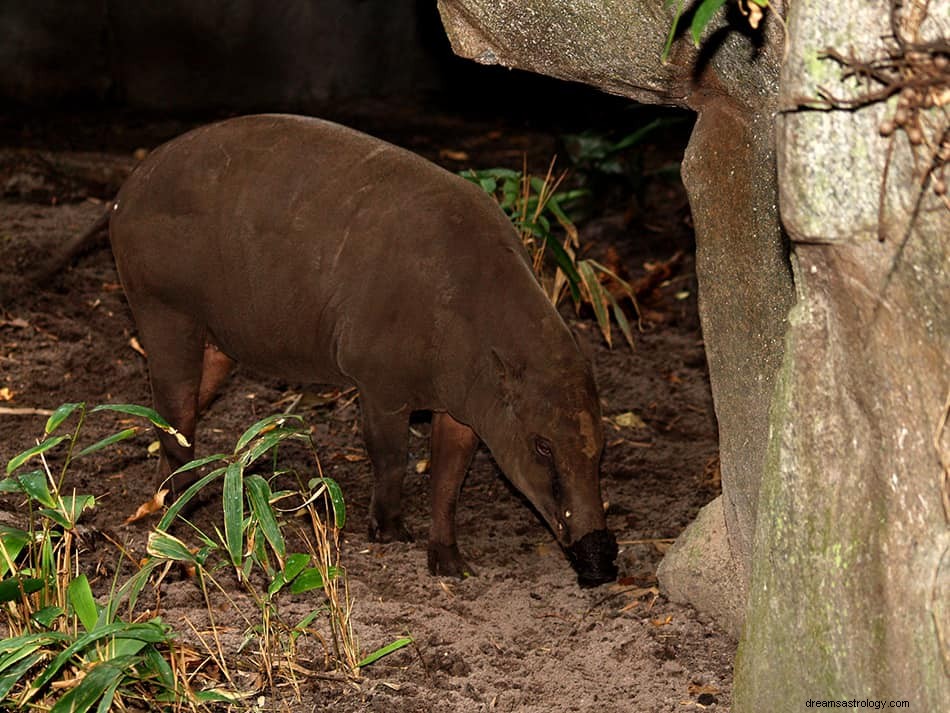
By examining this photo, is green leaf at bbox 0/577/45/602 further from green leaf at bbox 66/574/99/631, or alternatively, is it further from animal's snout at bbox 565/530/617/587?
animal's snout at bbox 565/530/617/587

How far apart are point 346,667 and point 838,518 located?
1598 mm

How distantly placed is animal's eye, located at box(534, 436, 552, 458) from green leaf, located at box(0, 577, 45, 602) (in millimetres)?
1647

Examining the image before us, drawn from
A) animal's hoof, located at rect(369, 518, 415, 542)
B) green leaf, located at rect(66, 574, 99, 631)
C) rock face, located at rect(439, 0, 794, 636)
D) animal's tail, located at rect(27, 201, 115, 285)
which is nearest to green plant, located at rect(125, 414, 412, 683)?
green leaf, located at rect(66, 574, 99, 631)

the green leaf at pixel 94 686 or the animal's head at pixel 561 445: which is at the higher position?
the animal's head at pixel 561 445

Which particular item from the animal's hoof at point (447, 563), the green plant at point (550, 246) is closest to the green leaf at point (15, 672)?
the animal's hoof at point (447, 563)

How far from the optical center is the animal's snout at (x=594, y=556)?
4480 mm

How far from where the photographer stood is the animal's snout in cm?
448

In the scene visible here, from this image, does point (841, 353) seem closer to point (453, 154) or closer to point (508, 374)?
point (508, 374)

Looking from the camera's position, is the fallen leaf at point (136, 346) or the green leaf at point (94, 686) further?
the fallen leaf at point (136, 346)

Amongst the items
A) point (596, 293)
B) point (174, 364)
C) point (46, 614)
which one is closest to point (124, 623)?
point (46, 614)

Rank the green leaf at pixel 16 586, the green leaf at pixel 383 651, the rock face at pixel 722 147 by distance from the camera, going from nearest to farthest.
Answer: the green leaf at pixel 16 586, the rock face at pixel 722 147, the green leaf at pixel 383 651

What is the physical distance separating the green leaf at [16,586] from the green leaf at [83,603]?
9 cm

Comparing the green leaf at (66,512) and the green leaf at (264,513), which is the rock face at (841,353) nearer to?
the green leaf at (264,513)

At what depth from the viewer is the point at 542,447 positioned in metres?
4.52
